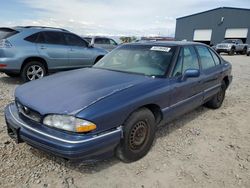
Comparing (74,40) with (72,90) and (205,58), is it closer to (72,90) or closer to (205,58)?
(205,58)

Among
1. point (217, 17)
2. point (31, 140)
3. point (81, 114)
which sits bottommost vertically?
point (31, 140)

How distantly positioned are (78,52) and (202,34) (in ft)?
101

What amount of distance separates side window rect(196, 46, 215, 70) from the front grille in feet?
9.82

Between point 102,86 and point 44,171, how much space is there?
1.19 m

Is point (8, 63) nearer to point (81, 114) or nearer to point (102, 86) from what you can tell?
point (102, 86)

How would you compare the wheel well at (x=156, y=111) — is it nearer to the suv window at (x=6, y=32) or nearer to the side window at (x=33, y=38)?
the side window at (x=33, y=38)

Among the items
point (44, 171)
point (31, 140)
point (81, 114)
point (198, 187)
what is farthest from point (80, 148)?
point (198, 187)

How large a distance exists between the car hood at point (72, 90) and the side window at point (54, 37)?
12.8 feet

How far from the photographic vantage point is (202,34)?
113 ft

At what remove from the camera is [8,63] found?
6.09m

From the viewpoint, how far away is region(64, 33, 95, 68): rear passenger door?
7.41 meters

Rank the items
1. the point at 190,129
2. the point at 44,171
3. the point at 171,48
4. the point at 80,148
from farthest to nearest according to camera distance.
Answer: the point at 190,129 < the point at 171,48 < the point at 44,171 < the point at 80,148

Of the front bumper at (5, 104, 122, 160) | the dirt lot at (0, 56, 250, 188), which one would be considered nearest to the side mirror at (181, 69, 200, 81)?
the dirt lot at (0, 56, 250, 188)

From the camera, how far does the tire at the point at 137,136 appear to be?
2674 mm
